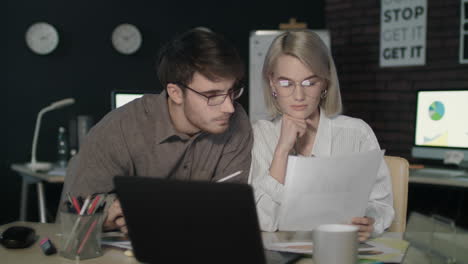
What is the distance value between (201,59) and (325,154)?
53 centimetres

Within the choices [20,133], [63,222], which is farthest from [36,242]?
[20,133]

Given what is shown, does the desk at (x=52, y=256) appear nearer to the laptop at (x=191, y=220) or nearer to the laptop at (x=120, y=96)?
the laptop at (x=191, y=220)

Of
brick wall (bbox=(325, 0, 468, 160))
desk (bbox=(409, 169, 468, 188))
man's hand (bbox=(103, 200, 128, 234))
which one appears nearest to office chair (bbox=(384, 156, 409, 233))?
man's hand (bbox=(103, 200, 128, 234))

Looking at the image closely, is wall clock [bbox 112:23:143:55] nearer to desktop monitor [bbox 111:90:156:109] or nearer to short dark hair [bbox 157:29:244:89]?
desktop monitor [bbox 111:90:156:109]

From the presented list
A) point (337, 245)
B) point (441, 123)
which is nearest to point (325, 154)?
point (337, 245)

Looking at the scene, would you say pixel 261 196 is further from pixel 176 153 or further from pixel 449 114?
pixel 449 114

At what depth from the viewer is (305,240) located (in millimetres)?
1381

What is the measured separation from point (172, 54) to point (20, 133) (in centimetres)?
321

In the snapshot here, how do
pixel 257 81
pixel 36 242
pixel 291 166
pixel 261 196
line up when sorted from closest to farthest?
pixel 291 166 → pixel 36 242 → pixel 261 196 → pixel 257 81

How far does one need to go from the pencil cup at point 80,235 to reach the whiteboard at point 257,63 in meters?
3.45

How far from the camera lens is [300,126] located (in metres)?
1.69

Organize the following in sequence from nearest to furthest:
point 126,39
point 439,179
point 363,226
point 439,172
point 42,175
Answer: point 363,226 → point 439,179 → point 439,172 → point 42,175 → point 126,39

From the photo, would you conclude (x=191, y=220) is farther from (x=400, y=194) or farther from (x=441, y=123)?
(x=441, y=123)

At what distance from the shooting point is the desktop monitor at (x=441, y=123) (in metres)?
3.55
